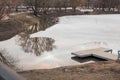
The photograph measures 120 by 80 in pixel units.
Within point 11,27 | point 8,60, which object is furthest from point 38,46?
point 11,27

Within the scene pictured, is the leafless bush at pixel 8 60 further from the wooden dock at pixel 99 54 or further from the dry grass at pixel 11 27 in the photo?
the dry grass at pixel 11 27

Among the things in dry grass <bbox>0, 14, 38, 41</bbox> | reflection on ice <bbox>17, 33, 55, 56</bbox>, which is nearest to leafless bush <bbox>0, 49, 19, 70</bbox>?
reflection on ice <bbox>17, 33, 55, 56</bbox>

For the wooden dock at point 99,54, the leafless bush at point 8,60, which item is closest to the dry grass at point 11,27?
the leafless bush at point 8,60

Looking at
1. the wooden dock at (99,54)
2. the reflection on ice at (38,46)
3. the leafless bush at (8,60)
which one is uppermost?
the leafless bush at (8,60)

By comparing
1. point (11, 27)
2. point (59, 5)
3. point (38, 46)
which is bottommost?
point (59, 5)

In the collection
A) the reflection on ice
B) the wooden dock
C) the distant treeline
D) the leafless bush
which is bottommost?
the distant treeline

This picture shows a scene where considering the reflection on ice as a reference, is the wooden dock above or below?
above

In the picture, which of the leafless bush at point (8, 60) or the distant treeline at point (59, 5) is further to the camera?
the distant treeline at point (59, 5)

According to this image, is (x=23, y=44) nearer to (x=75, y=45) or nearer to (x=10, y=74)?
(x=75, y=45)

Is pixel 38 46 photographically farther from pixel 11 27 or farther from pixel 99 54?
pixel 11 27

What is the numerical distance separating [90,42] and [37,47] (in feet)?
13.6

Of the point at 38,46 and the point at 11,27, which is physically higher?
the point at 38,46

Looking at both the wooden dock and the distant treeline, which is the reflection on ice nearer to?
the wooden dock

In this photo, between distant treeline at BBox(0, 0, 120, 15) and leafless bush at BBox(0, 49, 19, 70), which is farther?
distant treeline at BBox(0, 0, 120, 15)
